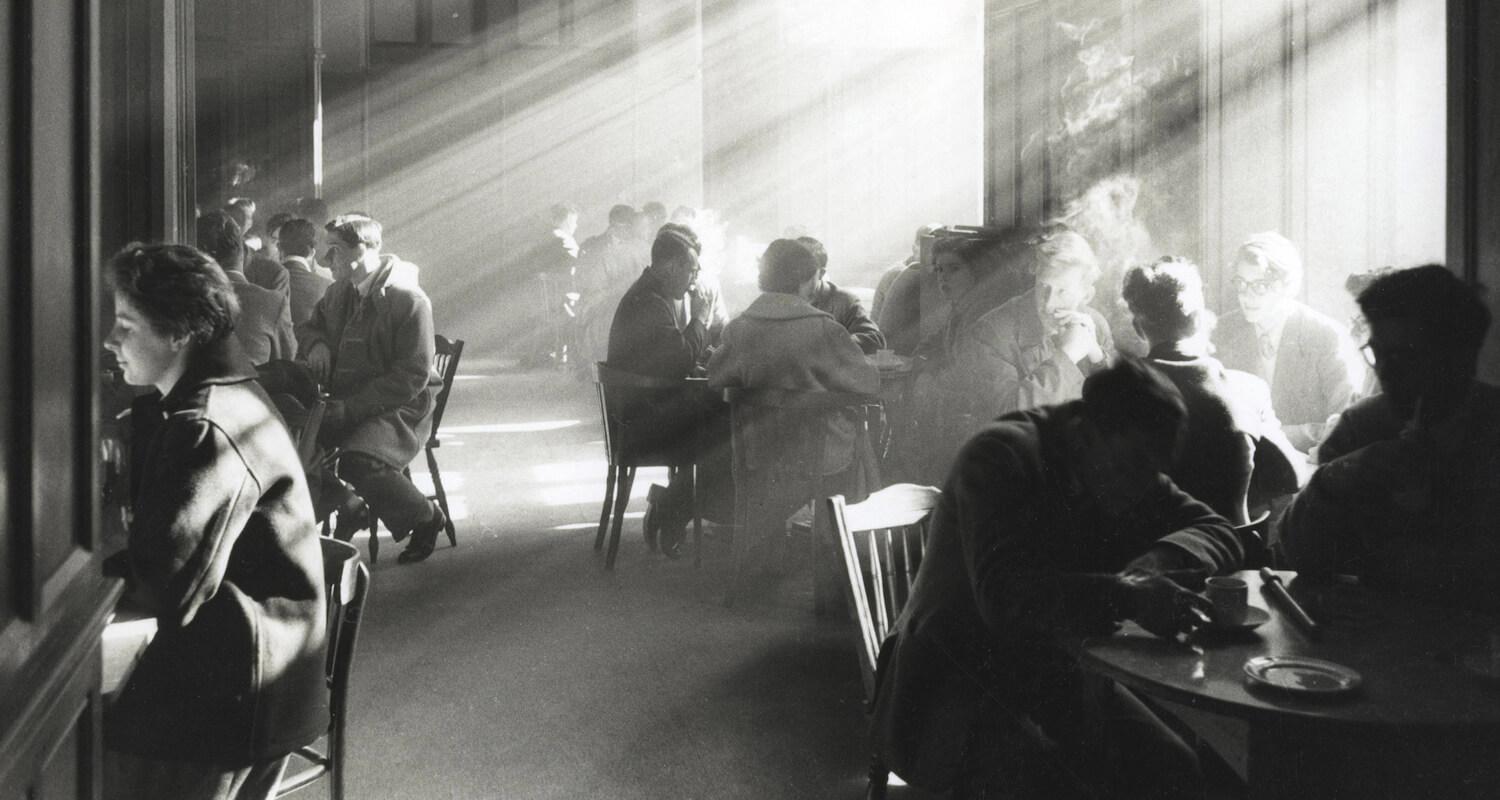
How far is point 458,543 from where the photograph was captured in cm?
643

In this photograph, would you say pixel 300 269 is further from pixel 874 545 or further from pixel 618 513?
pixel 874 545

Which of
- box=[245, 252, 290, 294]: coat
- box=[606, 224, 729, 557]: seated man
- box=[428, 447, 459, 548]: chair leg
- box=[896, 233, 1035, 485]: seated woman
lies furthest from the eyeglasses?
box=[245, 252, 290, 294]: coat

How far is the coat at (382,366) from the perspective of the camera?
571cm

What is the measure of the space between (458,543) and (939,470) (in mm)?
2457

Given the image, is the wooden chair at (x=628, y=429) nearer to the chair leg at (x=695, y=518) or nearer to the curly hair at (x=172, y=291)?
the chair leg at (x=695, y=518)

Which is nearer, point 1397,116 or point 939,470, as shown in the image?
point 1397,116

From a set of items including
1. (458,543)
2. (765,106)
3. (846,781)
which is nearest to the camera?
(846,781)

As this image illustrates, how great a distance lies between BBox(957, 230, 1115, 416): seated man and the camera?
4.86 meters

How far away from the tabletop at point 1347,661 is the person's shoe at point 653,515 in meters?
4.05

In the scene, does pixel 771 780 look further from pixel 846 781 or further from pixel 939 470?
pixel 939 470

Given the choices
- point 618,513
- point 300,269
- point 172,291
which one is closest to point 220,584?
point 172,291

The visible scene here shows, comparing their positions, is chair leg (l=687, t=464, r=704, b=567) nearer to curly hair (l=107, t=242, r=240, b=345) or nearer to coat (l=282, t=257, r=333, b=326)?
coat (l=282, t=257, r=333, b=326)

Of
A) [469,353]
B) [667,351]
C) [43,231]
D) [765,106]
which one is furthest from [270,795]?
[469,353]

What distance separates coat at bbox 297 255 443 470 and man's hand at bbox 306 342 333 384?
2 centimetres
